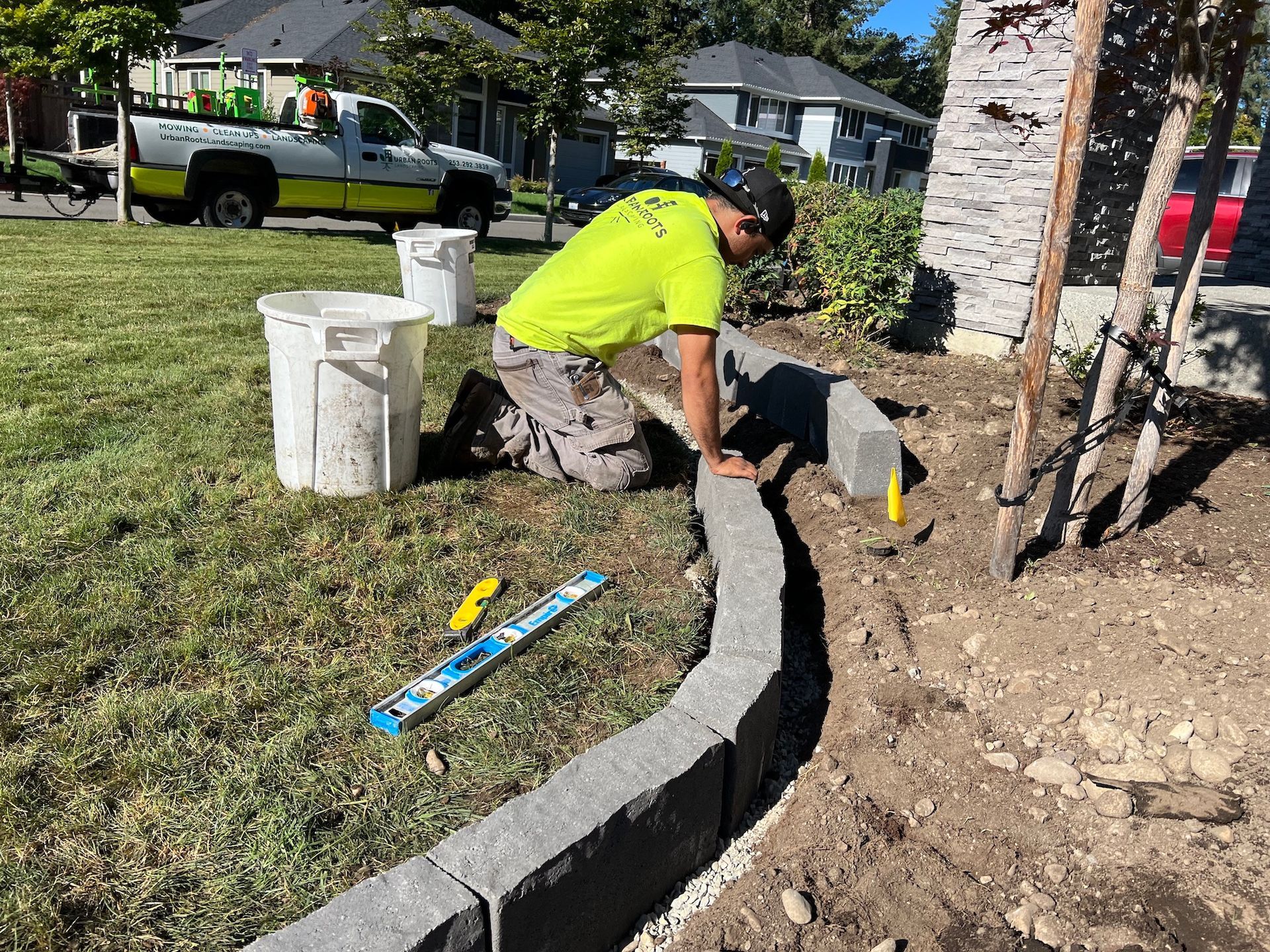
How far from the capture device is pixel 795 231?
6941 millimetres

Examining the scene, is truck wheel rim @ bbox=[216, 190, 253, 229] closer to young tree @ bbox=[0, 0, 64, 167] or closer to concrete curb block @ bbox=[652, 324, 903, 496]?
young tree @ bbox=[0, 0, 64, 167]

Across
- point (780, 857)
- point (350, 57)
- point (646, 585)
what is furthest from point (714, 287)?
point (350, 57)

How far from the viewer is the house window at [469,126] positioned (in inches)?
1112

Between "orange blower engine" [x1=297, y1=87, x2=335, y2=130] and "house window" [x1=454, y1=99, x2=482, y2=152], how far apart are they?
16.4 m

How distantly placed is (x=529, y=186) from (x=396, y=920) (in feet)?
98.6

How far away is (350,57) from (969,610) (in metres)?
26.2

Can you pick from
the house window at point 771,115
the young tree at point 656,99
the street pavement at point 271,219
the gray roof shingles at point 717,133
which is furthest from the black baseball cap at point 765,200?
the house window at point 771,115

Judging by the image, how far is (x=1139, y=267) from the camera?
3.00m

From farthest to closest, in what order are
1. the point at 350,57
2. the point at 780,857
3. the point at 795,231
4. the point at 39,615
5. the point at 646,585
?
the point at 350,57
the point at 795,231
the point at 646,585
the point at 39,615
the point at 780,857

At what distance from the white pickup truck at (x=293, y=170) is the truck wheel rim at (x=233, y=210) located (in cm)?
1

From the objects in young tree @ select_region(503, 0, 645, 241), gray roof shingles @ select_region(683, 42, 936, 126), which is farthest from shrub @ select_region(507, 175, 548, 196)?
young tree @ select_region(503, 0, 645, 241)

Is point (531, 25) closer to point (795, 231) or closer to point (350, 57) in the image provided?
point (795, 231)

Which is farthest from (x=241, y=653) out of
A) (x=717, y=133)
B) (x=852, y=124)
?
(x=852, y=124)

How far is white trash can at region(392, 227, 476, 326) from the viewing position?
655 cm
